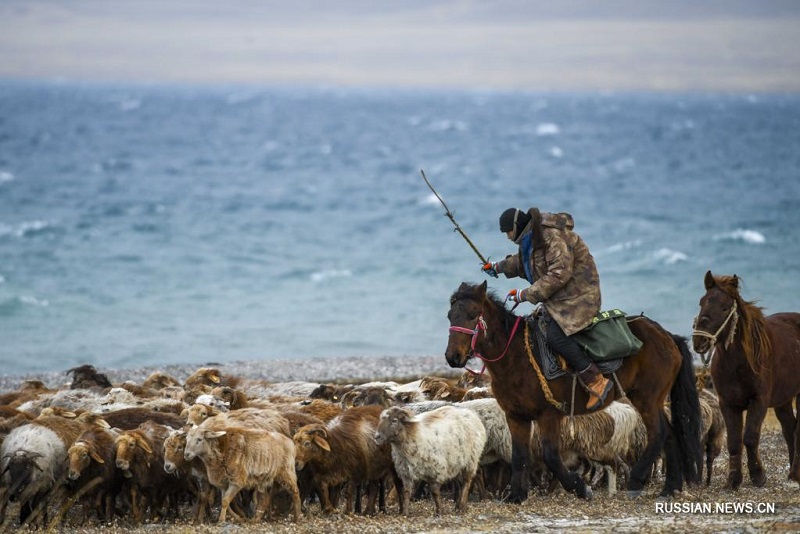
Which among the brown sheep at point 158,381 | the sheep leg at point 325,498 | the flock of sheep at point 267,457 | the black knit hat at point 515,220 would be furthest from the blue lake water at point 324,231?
the brown sheep at point 158,381

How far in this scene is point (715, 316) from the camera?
44.7ft

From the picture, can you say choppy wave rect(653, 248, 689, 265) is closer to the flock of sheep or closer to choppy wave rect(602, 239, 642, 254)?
choppy wave rect(602, 239, 642, 254)

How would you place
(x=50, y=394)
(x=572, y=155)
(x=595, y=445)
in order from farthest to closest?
(x=572, y=155), (x=50, y=394), (x=595, y=445)

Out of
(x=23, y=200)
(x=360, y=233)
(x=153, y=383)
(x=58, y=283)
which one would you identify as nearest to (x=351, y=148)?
(x=23, y=200)

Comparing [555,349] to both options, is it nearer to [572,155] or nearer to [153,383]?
[153,383]

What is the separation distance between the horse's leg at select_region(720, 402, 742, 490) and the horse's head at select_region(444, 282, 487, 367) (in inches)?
127

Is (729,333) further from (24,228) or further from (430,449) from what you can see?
(24,228)

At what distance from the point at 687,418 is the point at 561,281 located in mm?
2410

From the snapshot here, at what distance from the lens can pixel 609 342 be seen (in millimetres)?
13023

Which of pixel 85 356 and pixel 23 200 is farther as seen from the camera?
pixel 23 200

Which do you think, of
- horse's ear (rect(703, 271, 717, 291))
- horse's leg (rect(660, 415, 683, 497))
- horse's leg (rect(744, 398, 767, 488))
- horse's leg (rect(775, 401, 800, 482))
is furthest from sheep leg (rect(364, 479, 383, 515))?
horse's leg (rect(775, 401, 800, 482))

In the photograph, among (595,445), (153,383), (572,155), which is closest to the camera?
(595,445)

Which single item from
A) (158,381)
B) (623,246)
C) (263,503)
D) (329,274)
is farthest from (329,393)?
(623,246)

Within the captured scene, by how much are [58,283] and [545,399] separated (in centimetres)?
3218
